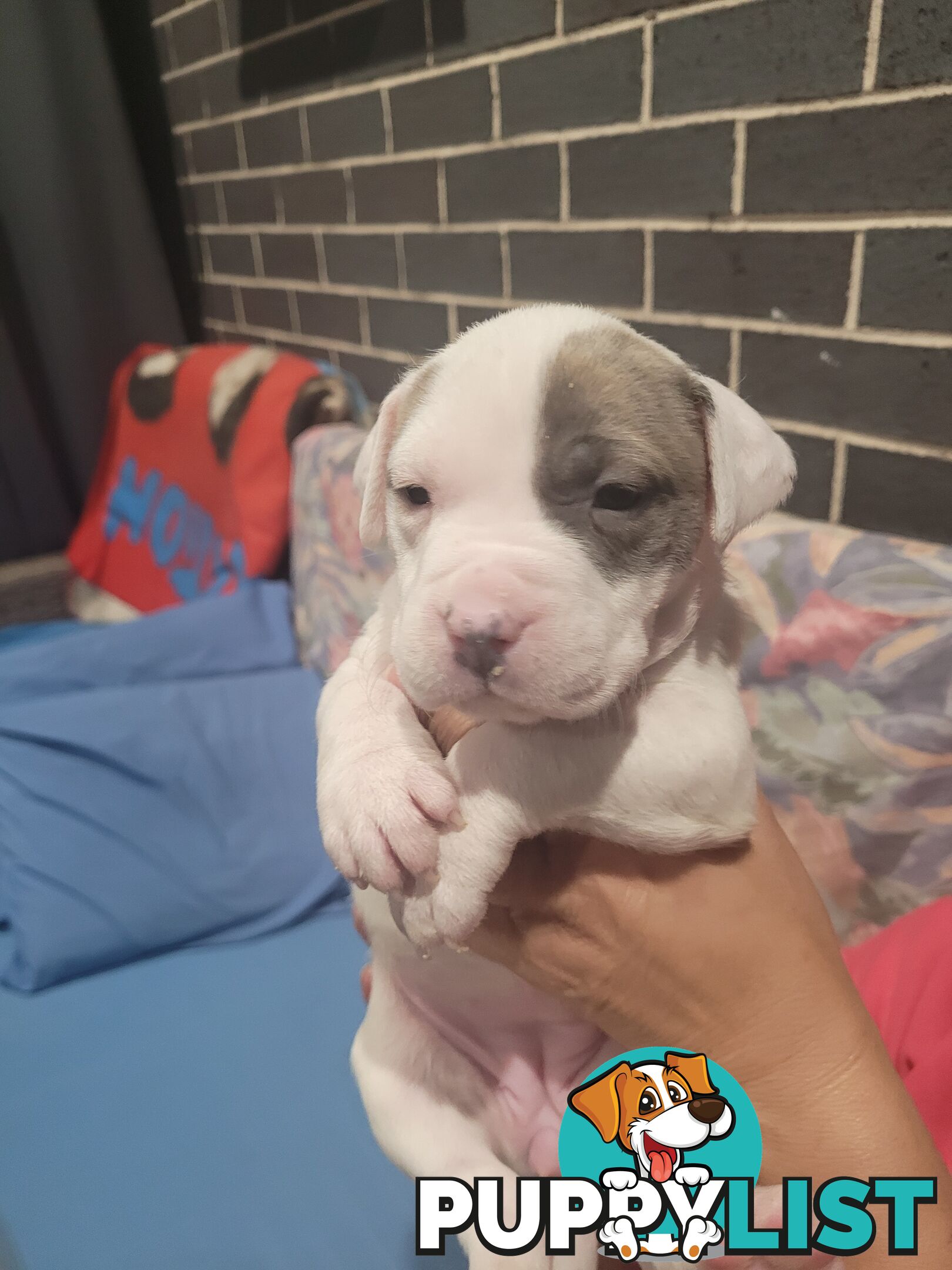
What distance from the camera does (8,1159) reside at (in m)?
1.52

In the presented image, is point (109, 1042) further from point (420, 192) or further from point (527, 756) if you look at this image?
point (420, 192)

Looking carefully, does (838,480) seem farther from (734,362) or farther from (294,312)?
(294,312)

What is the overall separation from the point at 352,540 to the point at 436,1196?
1587 mm

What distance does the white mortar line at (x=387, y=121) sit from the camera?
2.25 m

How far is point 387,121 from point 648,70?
92cm

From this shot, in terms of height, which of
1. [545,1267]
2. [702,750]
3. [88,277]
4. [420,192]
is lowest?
[545,1267]

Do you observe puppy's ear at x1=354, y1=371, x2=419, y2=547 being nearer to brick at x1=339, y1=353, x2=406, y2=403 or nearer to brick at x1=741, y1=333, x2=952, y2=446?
brick at x1=741, y1=333, x2=952, y2=446

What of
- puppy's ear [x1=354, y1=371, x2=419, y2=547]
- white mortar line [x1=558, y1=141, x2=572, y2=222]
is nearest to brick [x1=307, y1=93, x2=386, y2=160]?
white mortar line [x1=558, y1=141, x2=572, y2=222]

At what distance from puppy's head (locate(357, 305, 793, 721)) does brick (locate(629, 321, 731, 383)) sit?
80 centimetres

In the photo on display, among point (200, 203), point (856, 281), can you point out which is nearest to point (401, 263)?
point (856, 281)

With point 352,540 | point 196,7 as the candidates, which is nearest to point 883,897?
point 352,540

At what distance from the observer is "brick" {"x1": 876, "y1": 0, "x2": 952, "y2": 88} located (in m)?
1.19

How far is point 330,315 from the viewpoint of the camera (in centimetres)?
283

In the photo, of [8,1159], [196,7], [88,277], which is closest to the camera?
[8,1159]
